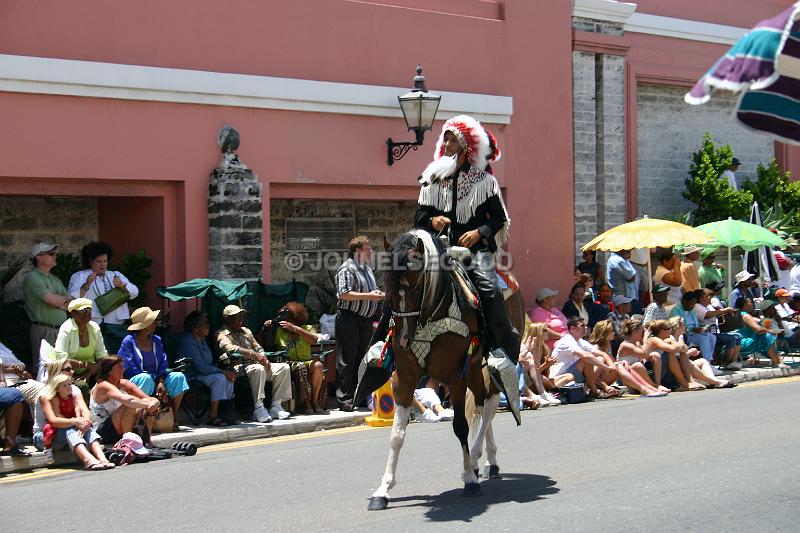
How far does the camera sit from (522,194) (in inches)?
740

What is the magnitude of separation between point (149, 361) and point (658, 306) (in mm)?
8200

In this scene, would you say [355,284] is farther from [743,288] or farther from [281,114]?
[743,288]

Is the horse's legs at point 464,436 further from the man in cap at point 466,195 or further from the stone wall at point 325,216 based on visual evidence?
the stone wall at point 325,216

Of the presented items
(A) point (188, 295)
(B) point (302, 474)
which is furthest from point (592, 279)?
(B) point (302, 474)

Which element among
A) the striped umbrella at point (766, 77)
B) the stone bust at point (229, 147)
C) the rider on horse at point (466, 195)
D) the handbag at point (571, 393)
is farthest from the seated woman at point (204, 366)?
the striped umbrella at point (766, 77)

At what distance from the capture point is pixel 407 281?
27.5 feet

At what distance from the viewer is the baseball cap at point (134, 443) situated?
11328 millimetres

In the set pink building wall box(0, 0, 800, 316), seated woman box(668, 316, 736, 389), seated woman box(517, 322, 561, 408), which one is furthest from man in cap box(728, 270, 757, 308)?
seated woman box(517, 322, 561, 408)

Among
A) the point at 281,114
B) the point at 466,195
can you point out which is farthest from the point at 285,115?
the point at 466,195

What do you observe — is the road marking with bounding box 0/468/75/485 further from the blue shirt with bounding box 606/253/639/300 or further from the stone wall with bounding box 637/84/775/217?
the stone wall with bounding box 637/84/775/217

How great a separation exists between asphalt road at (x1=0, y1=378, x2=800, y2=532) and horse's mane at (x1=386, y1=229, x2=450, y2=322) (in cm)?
142

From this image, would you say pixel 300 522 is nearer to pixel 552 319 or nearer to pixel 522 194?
pixel 552 319

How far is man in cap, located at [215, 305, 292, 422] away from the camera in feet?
45.1

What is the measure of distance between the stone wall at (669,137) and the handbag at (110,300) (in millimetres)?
10577
